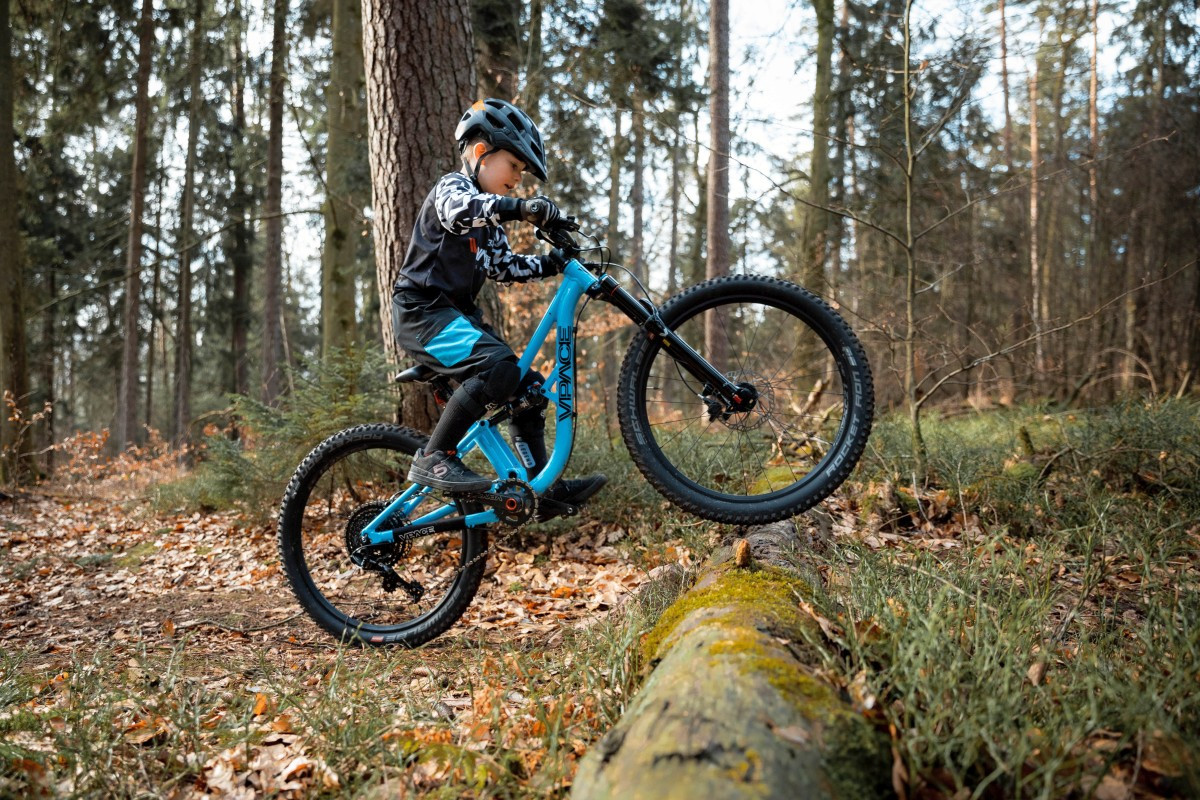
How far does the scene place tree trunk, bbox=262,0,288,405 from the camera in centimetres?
1220

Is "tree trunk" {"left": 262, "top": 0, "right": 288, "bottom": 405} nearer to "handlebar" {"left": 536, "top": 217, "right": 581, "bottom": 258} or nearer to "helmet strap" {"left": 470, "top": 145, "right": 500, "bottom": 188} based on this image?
"helmet strap" {"left": 470, "top": 145, "right": 500, "bottom": 188}

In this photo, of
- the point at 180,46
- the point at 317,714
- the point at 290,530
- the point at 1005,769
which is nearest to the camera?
the point at 1005,769

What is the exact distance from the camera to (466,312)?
10.7 ft

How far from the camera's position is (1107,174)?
970cm

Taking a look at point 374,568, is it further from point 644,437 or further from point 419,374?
point 644,437

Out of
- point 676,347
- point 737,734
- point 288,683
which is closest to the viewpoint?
point 737,734

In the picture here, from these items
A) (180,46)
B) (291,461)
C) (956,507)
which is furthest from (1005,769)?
(180,46)

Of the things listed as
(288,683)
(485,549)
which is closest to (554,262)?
(485,549)

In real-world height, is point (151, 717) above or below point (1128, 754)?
below

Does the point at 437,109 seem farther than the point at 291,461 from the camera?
No

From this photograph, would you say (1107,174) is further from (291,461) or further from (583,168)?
(291,461)

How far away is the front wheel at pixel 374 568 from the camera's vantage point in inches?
128

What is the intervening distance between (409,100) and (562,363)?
2.61m

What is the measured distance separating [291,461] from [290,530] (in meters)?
1.98
